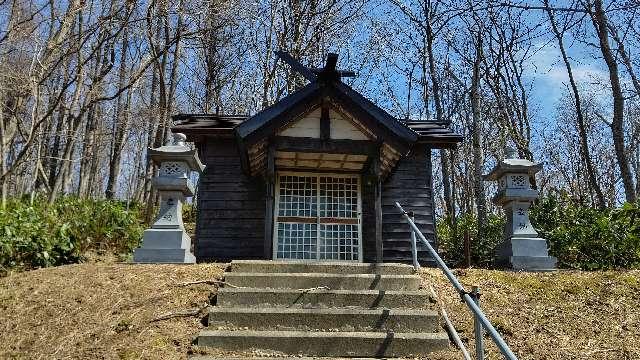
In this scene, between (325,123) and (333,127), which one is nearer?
(325,123)

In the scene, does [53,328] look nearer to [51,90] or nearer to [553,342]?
[553,342]

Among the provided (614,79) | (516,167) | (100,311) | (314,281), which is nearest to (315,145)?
(314,281)

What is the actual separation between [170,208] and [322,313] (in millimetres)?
4314

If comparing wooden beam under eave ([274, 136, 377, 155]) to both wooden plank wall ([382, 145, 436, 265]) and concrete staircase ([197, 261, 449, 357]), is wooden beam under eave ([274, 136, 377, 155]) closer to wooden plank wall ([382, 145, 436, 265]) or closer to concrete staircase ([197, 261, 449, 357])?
wooden plank wall ([382, 145, 436, 265])

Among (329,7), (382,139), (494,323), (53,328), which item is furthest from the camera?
(329,7)

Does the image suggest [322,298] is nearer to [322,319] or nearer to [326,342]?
[322,319]

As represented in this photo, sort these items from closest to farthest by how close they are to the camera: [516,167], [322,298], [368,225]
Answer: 1. [322,298]
2. [516,167]
3. [368,225]

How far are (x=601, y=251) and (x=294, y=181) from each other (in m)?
6.37

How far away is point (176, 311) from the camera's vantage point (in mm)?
5949

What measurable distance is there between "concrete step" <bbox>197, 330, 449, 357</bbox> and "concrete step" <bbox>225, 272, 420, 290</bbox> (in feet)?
3.66

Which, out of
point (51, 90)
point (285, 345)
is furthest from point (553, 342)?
point (51, 90)

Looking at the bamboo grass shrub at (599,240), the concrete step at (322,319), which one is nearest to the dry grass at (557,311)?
the concrete step at (322,319)

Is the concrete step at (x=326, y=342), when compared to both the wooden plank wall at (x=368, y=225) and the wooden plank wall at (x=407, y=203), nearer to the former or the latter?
the wooden plank wall at (x=368, y=225)

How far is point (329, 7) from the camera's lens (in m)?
21.1
